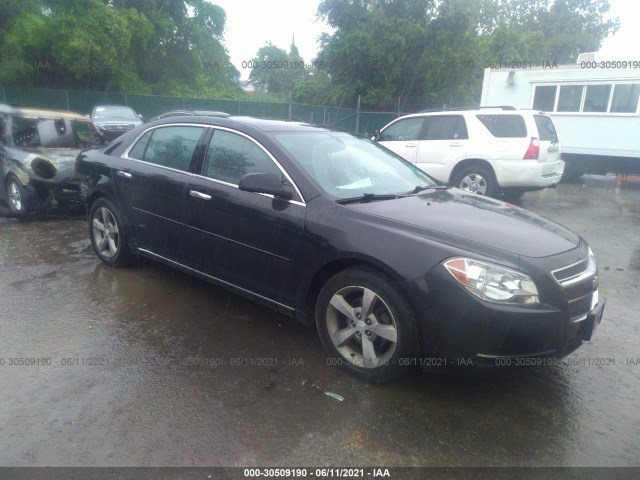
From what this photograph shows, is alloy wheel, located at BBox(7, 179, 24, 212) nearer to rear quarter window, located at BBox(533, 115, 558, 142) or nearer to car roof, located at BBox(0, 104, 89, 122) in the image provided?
car roof, located at BBox(0, 104, 89, 122)

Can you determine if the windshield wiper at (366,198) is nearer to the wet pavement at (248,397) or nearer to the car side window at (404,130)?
the wet pavement at (248,397)

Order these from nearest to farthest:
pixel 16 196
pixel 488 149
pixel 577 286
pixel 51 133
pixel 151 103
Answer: pixel 577 286
pixel 16 196
pixel 51 133
pixel 488 149
pixel 151 103

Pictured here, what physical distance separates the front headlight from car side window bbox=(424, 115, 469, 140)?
6659mm

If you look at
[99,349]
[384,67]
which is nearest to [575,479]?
[99,349]

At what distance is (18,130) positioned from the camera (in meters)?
7.35

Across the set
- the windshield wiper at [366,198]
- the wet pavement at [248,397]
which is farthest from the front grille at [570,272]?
the windshield wiper at [366,198]

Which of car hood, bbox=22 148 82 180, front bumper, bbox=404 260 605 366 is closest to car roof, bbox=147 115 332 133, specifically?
front bumper, bbox=404 260 605 366

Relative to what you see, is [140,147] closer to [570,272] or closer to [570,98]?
[570,272]

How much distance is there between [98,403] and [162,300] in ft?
5.07

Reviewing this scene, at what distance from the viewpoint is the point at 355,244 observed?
308cm

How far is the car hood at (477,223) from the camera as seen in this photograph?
9.81 ft

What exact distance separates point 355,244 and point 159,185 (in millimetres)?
2134

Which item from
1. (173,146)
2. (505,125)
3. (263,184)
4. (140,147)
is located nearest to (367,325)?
(263,184)

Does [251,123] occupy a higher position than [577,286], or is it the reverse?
[251,123]
